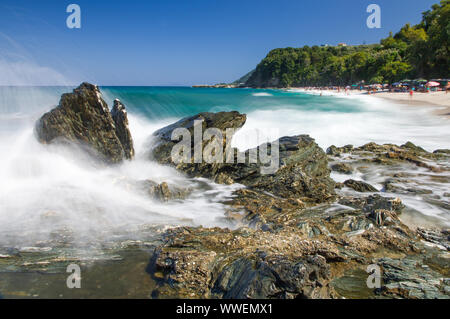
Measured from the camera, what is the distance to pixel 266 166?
7641 millimetres

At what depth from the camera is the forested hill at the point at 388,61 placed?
4808cm

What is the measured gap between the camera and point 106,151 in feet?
25.7

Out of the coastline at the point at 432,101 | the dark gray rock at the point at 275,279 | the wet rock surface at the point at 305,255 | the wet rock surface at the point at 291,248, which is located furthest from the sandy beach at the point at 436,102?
the dark gray rock at the point at 275,279

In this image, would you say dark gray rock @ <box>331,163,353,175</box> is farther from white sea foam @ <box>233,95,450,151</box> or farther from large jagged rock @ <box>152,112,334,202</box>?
white sea foam @ <box>233,95,450,151</box>

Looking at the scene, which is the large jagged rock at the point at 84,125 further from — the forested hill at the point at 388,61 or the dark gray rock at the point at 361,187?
the forested hill at the point at 388,61

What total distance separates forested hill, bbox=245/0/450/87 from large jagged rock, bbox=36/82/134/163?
50.0 m

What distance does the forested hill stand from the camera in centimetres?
4808

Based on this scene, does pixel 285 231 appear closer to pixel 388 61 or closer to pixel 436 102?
pixel 436 102

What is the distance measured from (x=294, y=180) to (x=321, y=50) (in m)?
155

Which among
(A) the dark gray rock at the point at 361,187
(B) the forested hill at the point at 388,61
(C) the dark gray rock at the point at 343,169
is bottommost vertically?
(A) the dark gray rock at the point at 361,187

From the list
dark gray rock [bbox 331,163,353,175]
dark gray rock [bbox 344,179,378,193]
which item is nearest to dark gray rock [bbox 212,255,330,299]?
dark gray rock [bbox 344,179,378,193]

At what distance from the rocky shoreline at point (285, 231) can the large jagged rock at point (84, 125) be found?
A: 3 cm
